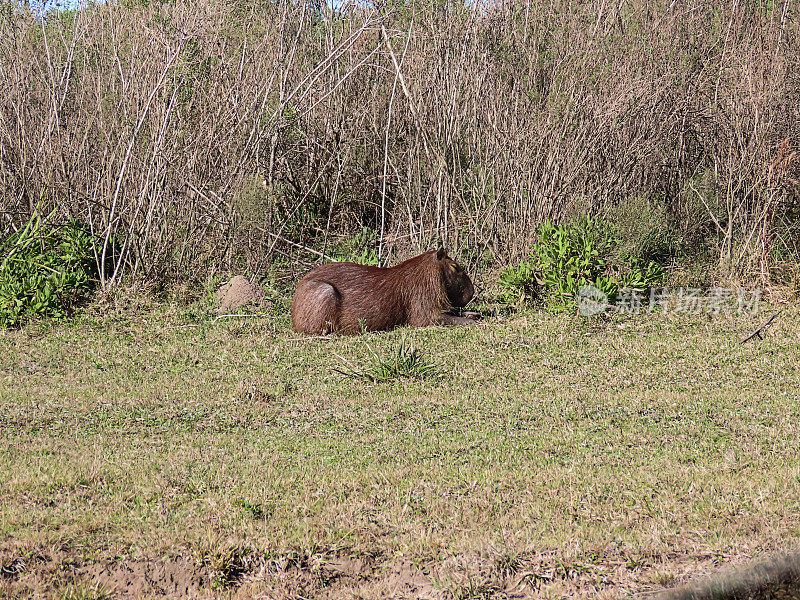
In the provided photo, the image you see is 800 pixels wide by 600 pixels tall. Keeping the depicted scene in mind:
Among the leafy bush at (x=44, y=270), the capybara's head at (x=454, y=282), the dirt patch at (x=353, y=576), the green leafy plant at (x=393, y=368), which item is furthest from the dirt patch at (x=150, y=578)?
the leafy bush at (x=44, y=270)

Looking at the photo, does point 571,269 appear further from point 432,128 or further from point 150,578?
point 150,578

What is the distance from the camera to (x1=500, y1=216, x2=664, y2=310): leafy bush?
7.96 meters

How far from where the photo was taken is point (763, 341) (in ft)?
23.5

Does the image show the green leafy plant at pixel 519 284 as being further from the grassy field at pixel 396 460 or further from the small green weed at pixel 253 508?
the small green weed at pixel 253 508

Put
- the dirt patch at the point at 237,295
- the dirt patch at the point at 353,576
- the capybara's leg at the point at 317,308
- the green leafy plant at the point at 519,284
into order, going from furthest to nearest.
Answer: the dirt patch at the point at 237,295 < the green leafy plant at the point at 519,284 < the capybara's leg at the point at 317,308 < the dirt patch at the point at 353,576

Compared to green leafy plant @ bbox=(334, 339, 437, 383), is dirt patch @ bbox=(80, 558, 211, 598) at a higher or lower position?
lower

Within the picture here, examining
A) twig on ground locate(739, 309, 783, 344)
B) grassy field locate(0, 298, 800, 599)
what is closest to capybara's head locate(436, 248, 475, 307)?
grassy field locate(0, 298, 800, 599)

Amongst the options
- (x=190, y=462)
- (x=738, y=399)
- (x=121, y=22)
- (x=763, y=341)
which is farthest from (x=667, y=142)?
(x=190, y=462)

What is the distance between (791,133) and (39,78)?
8096mm

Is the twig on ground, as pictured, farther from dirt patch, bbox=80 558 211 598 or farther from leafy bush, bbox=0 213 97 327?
leafy bush, bbox=0 213 97 327

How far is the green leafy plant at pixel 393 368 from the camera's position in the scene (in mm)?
6289

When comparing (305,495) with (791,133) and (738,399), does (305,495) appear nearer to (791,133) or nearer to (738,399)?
(738,399)

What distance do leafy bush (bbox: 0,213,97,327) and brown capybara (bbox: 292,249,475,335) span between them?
239 cm

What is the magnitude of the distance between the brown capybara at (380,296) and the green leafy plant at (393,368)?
105cm
